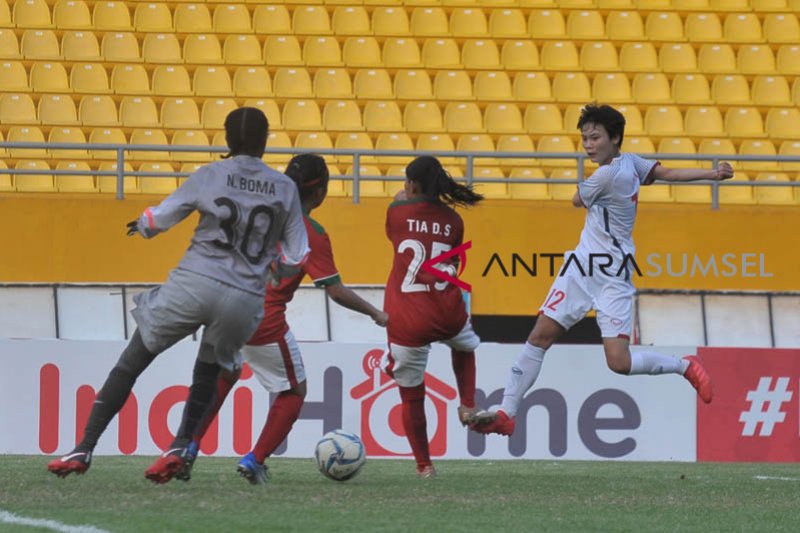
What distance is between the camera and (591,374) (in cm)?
1244

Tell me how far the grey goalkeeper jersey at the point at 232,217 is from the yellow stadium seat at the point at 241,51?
39.4 ft

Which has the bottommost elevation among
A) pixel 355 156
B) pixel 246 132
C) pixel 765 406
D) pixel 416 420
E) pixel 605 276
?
pixel 765 406

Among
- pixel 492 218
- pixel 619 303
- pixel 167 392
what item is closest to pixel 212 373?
pixel 619 303

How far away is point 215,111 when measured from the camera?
17562mm

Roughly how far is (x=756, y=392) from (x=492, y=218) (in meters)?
3.90

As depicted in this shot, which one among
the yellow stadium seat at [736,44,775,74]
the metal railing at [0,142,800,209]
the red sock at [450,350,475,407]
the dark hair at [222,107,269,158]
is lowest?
the red sock at [450,350,475,407]

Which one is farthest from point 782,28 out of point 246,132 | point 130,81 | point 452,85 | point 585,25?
point 246,132

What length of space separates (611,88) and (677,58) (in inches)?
46.3

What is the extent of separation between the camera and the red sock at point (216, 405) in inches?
260

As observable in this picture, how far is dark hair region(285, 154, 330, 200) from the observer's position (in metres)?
7.36

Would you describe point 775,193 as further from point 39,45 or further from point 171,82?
point 39,45

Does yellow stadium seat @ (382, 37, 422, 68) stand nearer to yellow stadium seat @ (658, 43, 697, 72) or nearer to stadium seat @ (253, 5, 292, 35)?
stadium seat @ (253, 5, 292, 35)

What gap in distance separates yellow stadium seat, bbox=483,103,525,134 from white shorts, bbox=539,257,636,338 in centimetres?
935

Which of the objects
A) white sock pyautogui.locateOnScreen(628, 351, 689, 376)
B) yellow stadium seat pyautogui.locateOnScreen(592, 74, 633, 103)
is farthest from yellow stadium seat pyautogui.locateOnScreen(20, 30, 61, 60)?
white sock pyautogui.locateOnScreen(628, 351, 689, 376)
